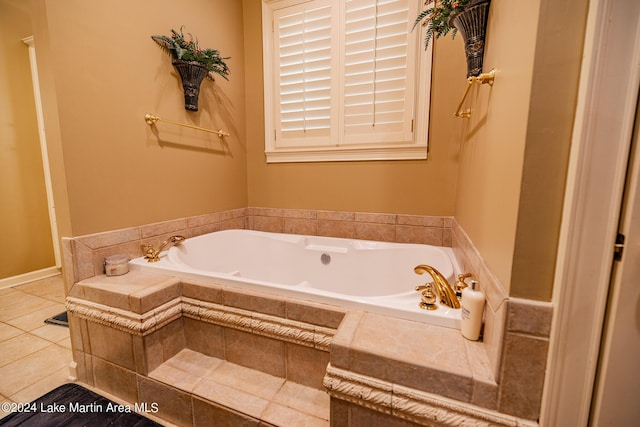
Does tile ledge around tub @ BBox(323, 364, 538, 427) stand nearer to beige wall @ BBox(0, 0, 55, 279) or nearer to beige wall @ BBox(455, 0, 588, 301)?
beige wall @ BBox(455, 0, 588, 301)

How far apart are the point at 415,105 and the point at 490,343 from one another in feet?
5.16

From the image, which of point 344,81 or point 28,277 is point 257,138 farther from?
point 28,277

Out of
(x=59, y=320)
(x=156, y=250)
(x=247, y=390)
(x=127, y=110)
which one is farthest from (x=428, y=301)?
(x=59, y=320)

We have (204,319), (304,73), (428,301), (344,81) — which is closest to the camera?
(428,301)

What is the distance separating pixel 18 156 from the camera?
2.43 meters

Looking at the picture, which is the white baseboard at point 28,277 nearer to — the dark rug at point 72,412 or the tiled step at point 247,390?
the dark rug at point 72,412

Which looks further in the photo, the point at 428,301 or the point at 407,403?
the point at 428,301

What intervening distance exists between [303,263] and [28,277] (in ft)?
9.42

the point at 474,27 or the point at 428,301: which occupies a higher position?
the point at 474,27

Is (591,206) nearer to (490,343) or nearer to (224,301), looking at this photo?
(490,343)

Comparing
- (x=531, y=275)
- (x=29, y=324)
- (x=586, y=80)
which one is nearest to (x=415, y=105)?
(x=586, y=80)

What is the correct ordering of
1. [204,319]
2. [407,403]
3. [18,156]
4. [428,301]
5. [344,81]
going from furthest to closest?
1. [18,156]
2. [344,81]
3. [204,319]
4. [428,301]
5. [407,403]

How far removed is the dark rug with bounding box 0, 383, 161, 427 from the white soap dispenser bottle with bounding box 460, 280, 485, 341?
1.34 m

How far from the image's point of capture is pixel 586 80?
529mm
